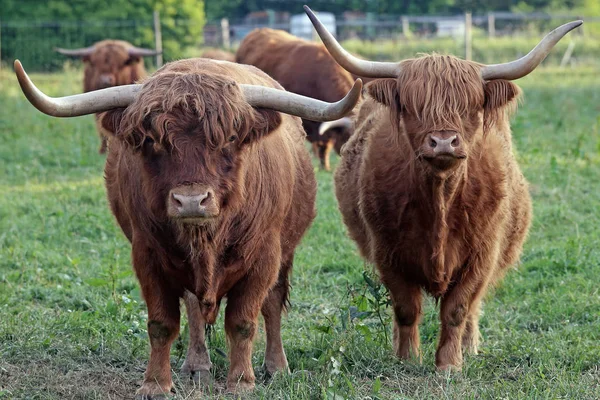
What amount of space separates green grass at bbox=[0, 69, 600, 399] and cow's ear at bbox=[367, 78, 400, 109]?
0.97m

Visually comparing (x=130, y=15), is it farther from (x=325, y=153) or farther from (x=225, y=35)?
(x=325, y=153)

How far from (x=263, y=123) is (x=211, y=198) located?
1.60ft

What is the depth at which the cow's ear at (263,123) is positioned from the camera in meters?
3.77

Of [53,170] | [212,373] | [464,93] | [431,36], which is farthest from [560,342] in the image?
[431,36]

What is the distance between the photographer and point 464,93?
4.09m

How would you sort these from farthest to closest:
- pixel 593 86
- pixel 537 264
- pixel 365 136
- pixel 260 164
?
pixel 593 86
pixel 537 264
pixel 365 136
pixel 260 164

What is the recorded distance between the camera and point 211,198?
11.4ft

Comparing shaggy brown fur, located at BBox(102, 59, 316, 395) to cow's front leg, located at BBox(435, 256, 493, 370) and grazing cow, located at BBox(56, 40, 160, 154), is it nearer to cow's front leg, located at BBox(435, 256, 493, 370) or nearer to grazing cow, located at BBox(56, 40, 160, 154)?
cow's front leg, located at BBox(435, 256, 493, 370)

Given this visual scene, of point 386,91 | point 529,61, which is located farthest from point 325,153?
point 529,61

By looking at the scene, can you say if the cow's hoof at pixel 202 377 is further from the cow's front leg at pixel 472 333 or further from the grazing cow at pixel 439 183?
the cow's front leg at pixel 472 333

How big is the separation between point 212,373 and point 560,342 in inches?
66.1

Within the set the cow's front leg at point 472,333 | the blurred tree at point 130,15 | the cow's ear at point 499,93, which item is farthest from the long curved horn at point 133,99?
the blurred tree at point 130,15

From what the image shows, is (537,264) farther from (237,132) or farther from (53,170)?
(53,170)

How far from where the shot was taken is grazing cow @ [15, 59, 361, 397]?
140 inches
